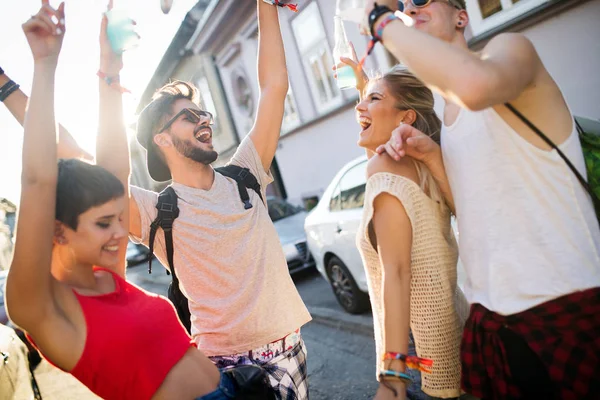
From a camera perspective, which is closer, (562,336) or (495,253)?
(562,336)

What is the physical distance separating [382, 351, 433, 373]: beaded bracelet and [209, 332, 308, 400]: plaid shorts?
26.4 inches

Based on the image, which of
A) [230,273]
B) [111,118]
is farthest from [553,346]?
[111,118]

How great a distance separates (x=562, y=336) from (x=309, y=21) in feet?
32.7

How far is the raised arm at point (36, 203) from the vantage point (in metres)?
1.09

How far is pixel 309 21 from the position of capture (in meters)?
10.0

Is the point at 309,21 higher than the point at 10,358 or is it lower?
higher

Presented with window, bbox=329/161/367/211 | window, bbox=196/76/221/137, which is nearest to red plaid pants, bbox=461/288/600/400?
window, bbox=329/161/367/211

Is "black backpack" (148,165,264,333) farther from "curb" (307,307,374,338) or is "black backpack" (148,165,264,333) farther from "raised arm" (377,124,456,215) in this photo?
"curb" (307,307,374,338)

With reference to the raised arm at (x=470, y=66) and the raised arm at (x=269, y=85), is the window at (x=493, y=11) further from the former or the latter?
the raised arm at (x=470, y=66)

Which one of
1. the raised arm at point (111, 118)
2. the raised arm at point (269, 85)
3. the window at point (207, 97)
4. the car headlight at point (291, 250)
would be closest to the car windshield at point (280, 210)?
the car headlight at point (291, 250)

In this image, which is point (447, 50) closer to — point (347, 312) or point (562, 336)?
point (562, 336)

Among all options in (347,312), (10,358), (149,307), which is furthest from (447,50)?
(347,312)

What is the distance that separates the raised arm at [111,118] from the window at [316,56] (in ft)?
27.6

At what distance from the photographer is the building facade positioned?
5.48m
